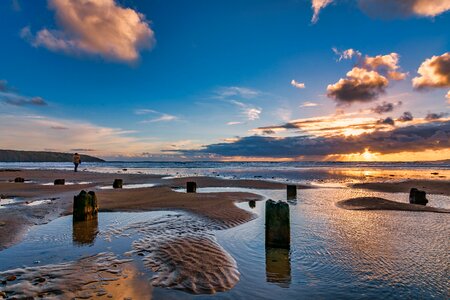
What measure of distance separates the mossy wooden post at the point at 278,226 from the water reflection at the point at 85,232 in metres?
4.52

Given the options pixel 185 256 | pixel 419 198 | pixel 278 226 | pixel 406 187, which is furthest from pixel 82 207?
pixel 406 187

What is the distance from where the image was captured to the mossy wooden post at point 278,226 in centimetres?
734

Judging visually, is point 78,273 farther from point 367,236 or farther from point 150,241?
point 367,236

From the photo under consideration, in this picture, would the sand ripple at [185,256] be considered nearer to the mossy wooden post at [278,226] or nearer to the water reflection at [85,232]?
the water reflection at [85,232]

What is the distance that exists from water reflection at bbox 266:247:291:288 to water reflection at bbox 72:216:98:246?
448 cm

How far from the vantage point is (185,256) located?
21.6 ft

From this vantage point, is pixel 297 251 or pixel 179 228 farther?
pixel 179 228

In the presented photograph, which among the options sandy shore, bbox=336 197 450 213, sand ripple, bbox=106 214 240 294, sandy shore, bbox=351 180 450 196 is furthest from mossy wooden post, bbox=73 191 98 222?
sandy shore, bbox=351 180 450 196

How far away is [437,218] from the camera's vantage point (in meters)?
11.4

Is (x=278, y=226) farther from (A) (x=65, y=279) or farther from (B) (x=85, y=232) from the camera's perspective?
(B) (x=85, y=232)

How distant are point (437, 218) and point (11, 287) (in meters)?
13.2

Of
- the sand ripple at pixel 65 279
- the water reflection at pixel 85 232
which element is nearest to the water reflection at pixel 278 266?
the sand ripple at pixel 65 279

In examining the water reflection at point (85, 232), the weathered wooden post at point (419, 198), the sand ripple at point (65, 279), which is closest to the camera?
the sand ripple at point (65, 279)

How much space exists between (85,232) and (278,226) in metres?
5.49
